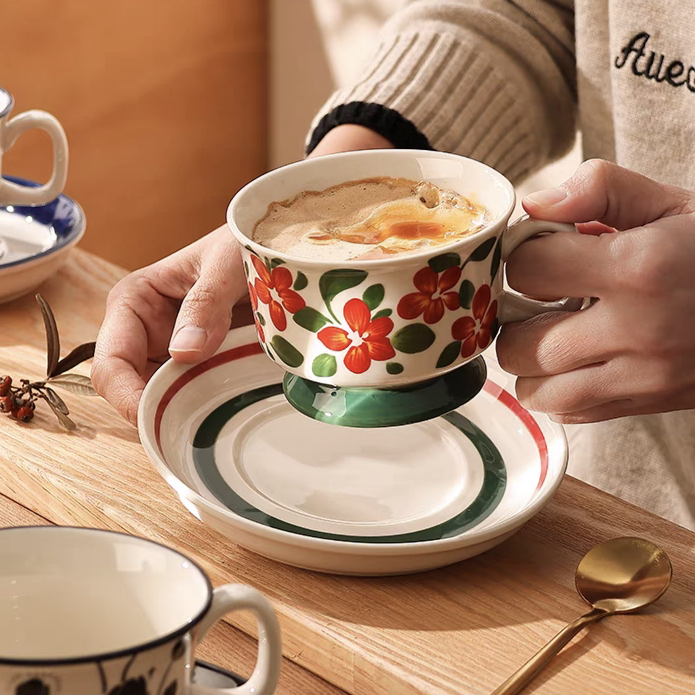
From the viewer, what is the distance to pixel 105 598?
49cm

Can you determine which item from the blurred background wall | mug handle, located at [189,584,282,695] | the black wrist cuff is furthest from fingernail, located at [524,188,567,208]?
the blurred background wall

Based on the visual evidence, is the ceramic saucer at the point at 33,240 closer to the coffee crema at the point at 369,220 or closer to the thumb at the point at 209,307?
the thumb at the point at 209,307

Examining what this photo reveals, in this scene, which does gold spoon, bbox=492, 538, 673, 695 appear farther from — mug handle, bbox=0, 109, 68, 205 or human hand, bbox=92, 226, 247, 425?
mug handle, bbox=0, 109, 68, 205

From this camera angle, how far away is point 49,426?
2.86ft

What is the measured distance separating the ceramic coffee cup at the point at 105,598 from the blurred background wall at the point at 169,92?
5.68 ft

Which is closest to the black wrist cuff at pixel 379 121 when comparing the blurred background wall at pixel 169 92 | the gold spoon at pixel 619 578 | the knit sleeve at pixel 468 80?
the knit sleeve at pixel 468 80

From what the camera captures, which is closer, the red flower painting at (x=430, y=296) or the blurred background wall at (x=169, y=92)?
the red flower painting at (x=430, y=296)

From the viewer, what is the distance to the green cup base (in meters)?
0.70

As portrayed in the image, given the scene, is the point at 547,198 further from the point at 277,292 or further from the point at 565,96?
the point at 565,96

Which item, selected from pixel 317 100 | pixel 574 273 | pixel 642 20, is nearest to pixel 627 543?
pixel 574 273

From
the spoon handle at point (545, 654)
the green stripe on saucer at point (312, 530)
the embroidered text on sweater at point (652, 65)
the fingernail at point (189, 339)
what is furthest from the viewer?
the embroidered text on sweater at point (652, 65)

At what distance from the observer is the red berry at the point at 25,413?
87 cm

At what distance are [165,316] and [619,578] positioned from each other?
511 mm

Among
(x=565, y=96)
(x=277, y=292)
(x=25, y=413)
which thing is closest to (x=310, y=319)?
(x=277, y=292)
